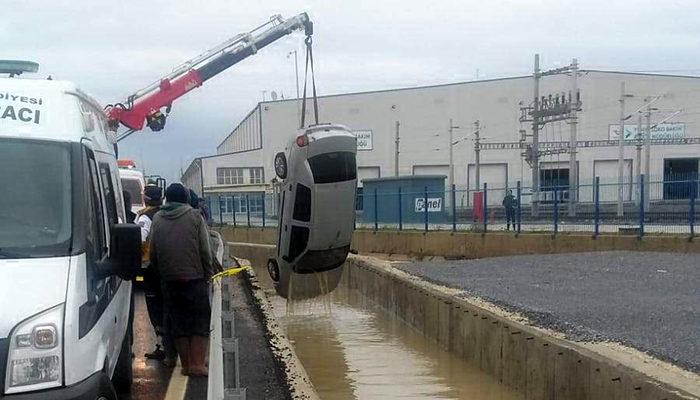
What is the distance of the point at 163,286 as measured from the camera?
276 inches

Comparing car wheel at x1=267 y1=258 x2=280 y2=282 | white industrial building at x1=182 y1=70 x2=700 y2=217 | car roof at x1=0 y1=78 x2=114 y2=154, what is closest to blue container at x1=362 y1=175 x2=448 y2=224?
car wheel at x1=267 y1=258 x2=280 y2=282

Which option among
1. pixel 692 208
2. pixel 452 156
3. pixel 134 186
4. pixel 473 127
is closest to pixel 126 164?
pixel 134 186

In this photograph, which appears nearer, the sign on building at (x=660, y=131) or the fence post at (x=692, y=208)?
the fence post at (x=692, y=208)

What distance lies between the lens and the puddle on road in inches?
414

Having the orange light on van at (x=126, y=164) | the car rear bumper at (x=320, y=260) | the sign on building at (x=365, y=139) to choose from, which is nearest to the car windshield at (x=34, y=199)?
the car rear bumper at (x=320, y=260)

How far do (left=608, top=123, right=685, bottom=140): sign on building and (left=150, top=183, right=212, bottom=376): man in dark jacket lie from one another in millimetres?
50427

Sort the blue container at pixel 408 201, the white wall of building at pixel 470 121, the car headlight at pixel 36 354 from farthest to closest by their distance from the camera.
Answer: the white wall of building at pixel 470 121 < the blue container at pixel 408 201 < the car headlight at pixel 36 354

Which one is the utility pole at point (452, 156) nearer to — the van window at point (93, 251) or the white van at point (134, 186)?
the white van at point (134, 186)

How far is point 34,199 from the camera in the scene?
15.7ft

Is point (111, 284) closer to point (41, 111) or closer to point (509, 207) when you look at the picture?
point (41, 111)

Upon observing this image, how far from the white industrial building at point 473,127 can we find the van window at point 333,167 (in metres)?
38.1

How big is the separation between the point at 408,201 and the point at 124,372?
73.1 feet

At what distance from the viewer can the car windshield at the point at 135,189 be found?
16344mm

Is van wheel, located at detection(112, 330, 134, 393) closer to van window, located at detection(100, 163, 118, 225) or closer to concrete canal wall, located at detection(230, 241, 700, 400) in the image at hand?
van window, located at detection(100, 163, 118, 225)
